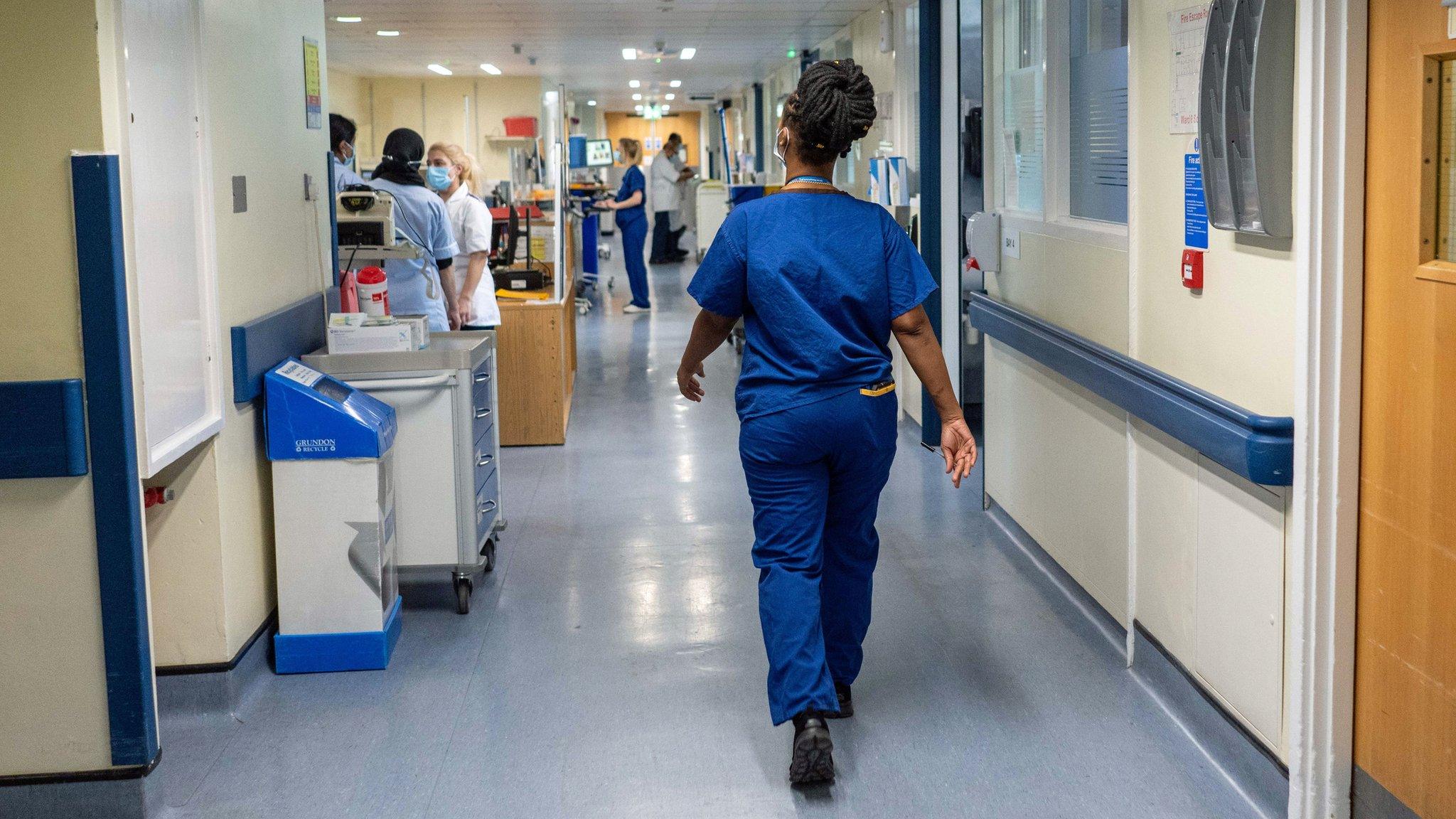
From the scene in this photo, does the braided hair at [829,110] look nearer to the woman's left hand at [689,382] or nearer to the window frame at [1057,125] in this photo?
the woman's left hand at [689,382]

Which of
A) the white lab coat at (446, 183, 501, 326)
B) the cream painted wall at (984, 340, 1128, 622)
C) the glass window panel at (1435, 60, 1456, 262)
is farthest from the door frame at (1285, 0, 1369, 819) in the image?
the white lab coat at (446, 183, 501, 326)

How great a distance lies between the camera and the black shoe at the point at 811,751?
9.03 ft

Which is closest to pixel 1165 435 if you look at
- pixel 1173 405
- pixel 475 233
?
pixel 1173 405

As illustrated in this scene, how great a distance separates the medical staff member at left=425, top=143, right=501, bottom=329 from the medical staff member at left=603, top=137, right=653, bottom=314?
6.25 m

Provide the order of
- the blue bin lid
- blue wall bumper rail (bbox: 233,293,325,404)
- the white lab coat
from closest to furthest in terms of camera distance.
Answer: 1. blue wall bumper rail (bbox: 233,293,325,404)
2. the blue bin lid
3. the white lab coat

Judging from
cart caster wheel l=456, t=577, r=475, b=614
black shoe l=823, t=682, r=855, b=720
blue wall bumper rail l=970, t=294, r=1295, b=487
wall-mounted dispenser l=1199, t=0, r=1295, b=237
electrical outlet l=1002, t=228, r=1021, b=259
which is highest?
wall-mounted dispenser l=1199, t=0, r=1295, b=237

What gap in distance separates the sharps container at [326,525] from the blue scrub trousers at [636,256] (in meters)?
8.84

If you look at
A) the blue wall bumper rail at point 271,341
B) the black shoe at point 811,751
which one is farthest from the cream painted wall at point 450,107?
the black shoe at point 811,751

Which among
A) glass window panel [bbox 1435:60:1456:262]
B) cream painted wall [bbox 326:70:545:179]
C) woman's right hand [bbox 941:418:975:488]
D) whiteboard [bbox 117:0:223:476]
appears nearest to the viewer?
glass window panel [bbox 1435:60:1456:262]

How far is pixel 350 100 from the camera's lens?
16.1 metres

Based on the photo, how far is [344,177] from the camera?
5320mm

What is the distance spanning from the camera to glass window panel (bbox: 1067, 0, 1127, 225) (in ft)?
11.5

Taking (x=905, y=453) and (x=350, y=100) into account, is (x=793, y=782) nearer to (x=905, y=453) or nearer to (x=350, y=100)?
(x=905, y=453)

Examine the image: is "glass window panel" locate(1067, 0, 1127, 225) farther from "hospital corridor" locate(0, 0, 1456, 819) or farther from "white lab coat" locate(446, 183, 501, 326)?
"white lab coat" locate(446, 183, 501, 326)
